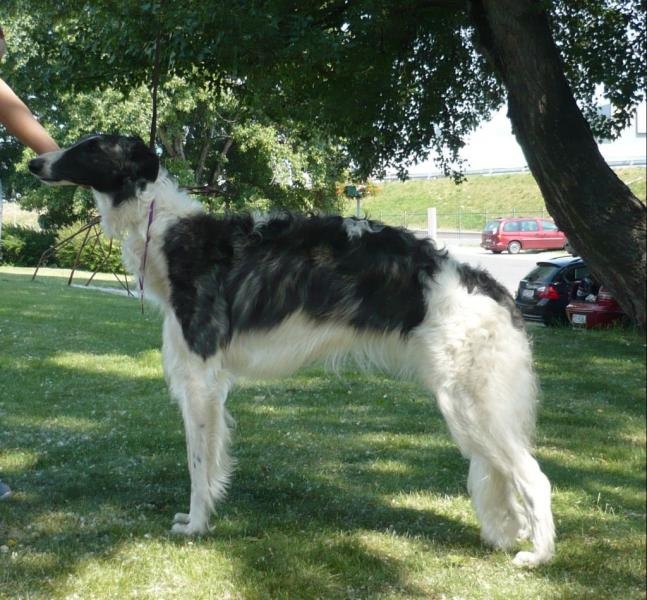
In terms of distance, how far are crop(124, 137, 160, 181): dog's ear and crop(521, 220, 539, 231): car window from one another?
76.8 feet

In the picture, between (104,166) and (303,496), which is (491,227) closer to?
(303,496)

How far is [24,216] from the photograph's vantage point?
156 feet

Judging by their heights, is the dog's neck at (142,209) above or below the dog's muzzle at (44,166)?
below

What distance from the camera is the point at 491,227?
28141mm

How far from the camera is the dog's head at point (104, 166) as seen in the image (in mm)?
4852

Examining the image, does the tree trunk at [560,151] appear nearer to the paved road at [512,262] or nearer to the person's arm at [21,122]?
the person's arm at [21,122]

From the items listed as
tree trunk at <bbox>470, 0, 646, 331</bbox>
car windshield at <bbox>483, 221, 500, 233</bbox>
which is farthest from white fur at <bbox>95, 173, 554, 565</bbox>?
car windshield at <bbox>483, 221, 500, 233</bbox>

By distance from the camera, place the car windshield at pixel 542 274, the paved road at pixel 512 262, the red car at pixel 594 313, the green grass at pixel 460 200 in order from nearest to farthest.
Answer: the red car at pixel 594 313
the green grass at pixel 460 200
the car windshield at pixel 542 274
the paved road at pixel 512 262

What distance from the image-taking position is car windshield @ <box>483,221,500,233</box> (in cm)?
2777

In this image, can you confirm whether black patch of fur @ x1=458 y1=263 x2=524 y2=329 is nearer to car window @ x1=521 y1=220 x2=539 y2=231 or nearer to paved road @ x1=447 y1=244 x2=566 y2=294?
paved road @ x1=447 y1=244 x2=566 y2=294

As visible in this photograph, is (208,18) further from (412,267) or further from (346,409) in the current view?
(412,267)

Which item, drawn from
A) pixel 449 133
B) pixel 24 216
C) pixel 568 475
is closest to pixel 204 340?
pixel 568 475

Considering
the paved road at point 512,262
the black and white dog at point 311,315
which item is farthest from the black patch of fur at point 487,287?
the paved road at point 512,262

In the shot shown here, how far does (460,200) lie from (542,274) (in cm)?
466
